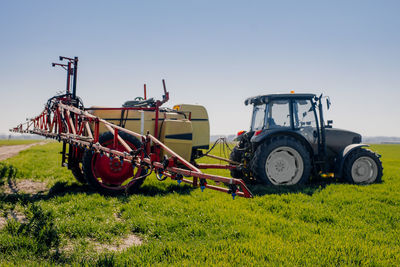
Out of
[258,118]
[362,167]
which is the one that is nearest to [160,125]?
[258,118]

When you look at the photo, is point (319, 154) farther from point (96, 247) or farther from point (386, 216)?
point (96, 247)

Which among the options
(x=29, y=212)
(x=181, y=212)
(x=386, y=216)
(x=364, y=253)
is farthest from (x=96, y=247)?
(x=386, y=216)

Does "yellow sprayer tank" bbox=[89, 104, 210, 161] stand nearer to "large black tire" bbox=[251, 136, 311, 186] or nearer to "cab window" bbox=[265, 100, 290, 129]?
"large black tire" bbox=[251, 136, 311, 186]

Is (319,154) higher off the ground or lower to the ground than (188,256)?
higher

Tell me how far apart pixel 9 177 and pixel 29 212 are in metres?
4.38

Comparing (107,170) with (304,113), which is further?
(304,113)

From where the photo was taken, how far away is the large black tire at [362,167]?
742 centimetres

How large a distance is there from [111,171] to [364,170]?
677 centimetres

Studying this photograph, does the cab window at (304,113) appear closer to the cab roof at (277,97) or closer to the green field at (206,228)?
the cab roof at (277,97)

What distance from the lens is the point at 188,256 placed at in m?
3.15

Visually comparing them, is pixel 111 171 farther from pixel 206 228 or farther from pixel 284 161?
pixel 284 161

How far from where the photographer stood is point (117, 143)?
14.9 ft

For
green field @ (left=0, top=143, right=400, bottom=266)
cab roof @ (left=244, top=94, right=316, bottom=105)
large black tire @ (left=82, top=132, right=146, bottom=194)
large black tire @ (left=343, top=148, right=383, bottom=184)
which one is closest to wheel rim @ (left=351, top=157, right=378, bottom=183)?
large black tire @ (left=343, top=148, right=383, bottom=184)

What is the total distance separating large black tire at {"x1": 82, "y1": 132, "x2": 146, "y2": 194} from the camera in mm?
5535
